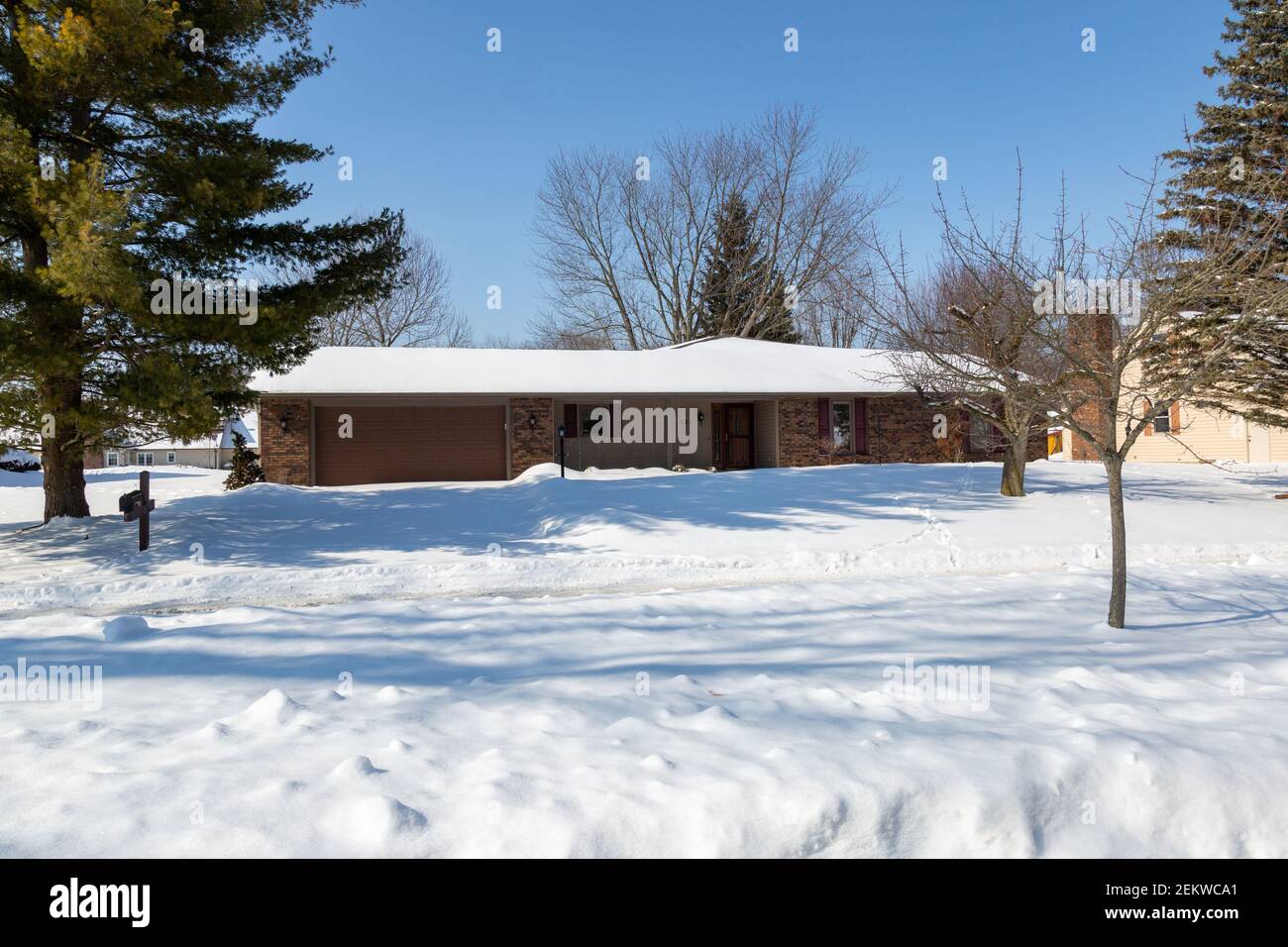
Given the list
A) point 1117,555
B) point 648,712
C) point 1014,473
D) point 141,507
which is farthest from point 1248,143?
point 141,507

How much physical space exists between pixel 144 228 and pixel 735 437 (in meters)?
17.9

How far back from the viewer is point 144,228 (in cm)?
1098

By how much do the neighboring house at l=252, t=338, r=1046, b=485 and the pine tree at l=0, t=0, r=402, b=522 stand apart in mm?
8001

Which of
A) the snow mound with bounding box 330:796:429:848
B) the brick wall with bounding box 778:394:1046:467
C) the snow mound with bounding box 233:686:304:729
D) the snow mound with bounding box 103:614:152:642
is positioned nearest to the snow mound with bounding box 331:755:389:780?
the snow mound with bounding box 330:796:429:848

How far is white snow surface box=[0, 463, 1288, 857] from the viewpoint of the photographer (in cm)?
289

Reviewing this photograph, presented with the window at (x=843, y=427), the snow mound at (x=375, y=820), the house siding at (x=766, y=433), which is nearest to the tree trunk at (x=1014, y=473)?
the house siding at (x=766, y=433)

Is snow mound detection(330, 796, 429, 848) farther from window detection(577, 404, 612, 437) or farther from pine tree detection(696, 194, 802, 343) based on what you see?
pine tree detection(696, 194, 802, 343)

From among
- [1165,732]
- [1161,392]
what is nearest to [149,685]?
[1165,732]

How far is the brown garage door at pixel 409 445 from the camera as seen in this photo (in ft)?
69.2

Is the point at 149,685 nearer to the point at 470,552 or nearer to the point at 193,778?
the point at 193,778

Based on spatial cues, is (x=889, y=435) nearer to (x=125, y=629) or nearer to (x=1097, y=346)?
(x=1097, y=346)

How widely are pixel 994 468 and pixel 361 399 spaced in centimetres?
1655
